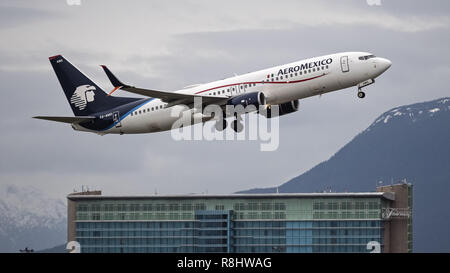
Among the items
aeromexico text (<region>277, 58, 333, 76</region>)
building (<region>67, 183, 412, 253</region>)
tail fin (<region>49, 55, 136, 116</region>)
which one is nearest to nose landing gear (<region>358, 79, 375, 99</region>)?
aeromexico text (<region>277, 58, 333, 76</region>)

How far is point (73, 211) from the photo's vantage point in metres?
196

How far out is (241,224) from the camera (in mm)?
183500

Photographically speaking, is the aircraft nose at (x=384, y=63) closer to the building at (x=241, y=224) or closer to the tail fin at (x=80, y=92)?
the tail fin at (x=80, y=92)

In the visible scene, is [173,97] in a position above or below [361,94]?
above

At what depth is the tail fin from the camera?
3816 inches

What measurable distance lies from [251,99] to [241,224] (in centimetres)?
10312

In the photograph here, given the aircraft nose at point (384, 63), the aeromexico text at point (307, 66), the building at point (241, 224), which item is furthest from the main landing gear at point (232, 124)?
the building at point (241, 224)

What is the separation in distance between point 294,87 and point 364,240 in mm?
105142

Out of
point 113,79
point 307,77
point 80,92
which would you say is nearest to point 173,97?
point 113,79

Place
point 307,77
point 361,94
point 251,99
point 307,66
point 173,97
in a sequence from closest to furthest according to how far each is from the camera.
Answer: point 307,77 → point 307,66 → point 251,99 → point 361,94 → point 173,97

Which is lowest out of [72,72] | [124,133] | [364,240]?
[364,240]

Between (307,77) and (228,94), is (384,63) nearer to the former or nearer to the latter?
(307,77)
